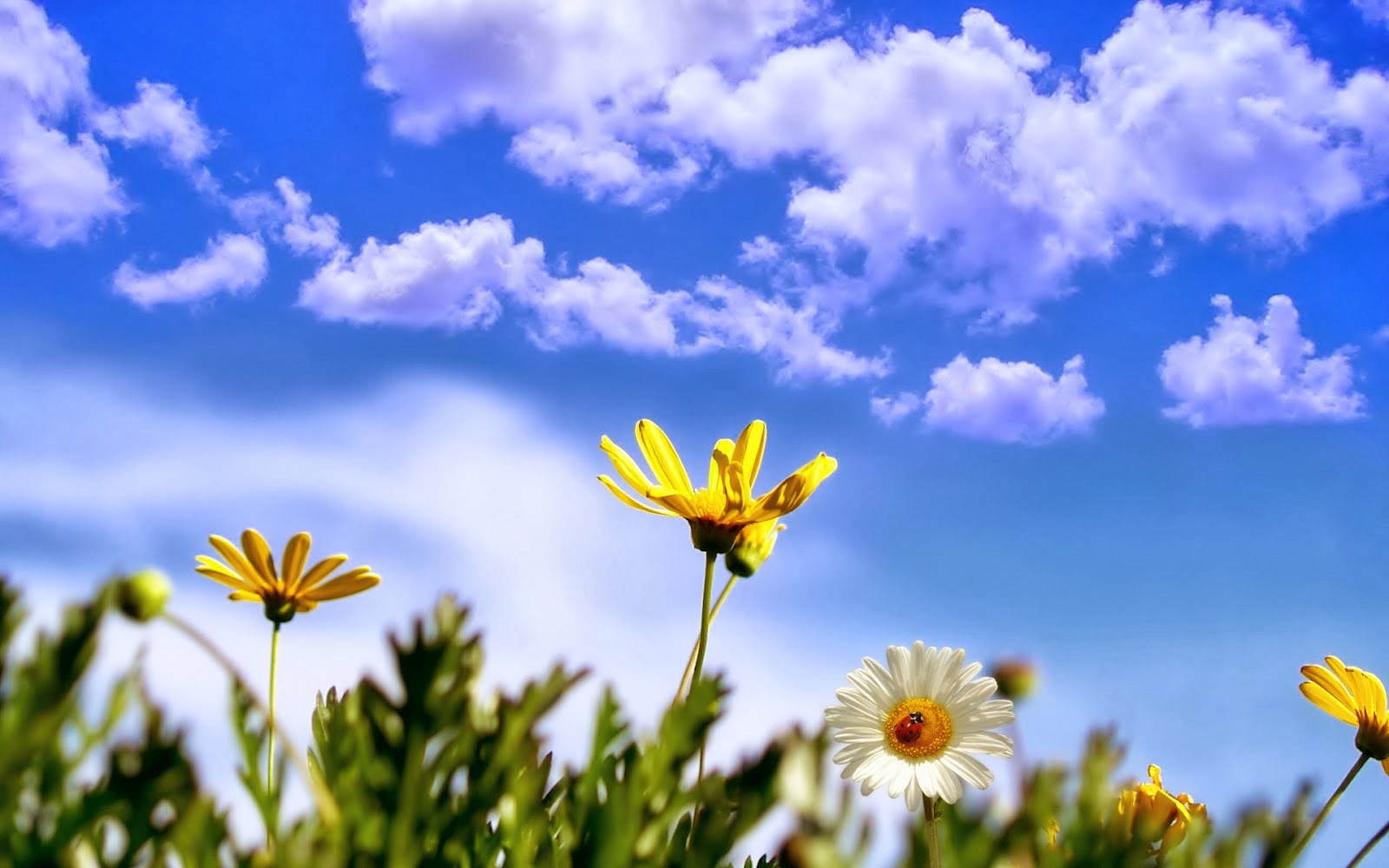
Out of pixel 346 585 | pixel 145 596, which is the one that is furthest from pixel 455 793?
pixel 346 585

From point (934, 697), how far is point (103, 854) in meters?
1.37

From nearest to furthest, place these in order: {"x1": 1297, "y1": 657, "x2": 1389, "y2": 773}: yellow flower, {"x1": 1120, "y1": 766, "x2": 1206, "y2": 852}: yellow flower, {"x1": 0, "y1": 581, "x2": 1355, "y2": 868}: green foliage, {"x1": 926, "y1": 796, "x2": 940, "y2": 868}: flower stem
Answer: {"x1": 0, "y1": 581, "x2": 1355, "y2": 868}: green foliage < {"x1": 926, "y1": 796, "x2": 940, "y2": 868}: flower stem < {"x1": 1120, "y1": 766, "x2": 1206, "y2": 852}: yellow flower < {"x1": 1297, "y1": 657, "x2": 1389, "y2": 773}: yellow flower

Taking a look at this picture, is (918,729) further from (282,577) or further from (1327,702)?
(282,577)

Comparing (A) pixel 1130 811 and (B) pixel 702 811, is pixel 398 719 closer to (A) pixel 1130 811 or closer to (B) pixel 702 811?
(B) pixel 702 811

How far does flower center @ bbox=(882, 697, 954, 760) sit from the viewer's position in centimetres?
212

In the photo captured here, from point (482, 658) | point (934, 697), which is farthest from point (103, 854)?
point (934, 697)

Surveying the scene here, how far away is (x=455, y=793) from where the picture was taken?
1272mm

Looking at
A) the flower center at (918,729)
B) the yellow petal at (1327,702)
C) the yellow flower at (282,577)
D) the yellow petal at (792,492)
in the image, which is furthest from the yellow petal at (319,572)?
the yellow petal at (1327,702)

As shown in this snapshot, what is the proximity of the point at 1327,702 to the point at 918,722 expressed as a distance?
739 mm

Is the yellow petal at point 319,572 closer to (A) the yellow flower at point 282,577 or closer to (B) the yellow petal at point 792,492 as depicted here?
(A) the yellow flower at point 282,577

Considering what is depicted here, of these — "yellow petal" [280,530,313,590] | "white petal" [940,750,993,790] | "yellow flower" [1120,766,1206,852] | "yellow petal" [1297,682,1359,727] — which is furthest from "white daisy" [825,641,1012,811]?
"yellow petal" [280,530,313,590]

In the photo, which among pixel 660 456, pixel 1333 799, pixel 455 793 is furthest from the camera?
pixel 660 456

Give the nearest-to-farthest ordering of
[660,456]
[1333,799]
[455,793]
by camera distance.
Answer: [455,793]
[1333,799]
[660,456]

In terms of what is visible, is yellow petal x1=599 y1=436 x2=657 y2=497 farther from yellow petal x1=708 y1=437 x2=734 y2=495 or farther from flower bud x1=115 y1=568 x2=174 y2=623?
flower bud x1=115 y1=568 x2=174 y2=623
